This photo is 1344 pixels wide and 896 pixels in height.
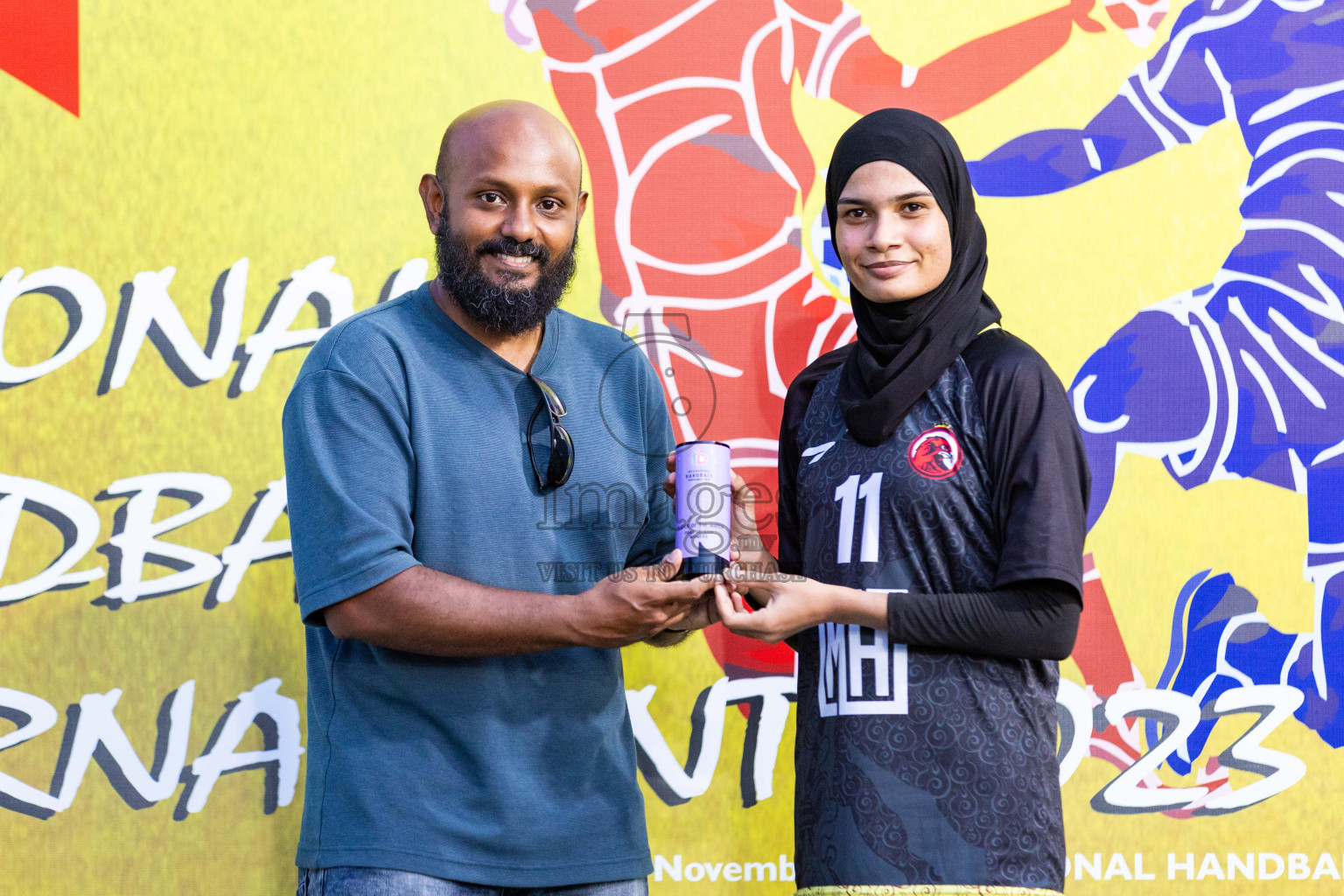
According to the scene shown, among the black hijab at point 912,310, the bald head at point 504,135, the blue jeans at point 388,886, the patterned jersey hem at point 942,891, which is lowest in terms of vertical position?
the patterned jersey hem at point 942,891

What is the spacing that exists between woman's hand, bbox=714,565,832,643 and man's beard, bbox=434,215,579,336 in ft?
1.40

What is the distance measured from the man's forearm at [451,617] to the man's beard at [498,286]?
14.0 inches

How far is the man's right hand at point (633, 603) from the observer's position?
123 centimetres

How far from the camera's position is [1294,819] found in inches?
74.7

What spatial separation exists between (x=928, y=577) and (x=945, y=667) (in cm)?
11

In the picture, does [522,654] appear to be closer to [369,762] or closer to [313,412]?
[369,762]

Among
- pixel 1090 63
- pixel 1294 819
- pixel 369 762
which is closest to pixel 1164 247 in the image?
pixel 1090 63

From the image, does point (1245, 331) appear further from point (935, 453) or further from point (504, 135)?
point (504, 135)

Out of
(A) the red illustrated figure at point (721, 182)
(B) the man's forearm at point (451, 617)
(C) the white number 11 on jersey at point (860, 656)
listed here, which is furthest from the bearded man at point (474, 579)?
(A) the red illustrated figure at point (721, 182)

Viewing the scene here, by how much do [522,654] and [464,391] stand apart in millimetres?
334

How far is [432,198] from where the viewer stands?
5.02 ft

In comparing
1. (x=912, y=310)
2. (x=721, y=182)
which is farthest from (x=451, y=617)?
(x=721, y=182)

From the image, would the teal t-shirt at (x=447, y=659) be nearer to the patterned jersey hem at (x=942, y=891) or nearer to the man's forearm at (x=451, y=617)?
the man's forearm at (x=451, y=617)

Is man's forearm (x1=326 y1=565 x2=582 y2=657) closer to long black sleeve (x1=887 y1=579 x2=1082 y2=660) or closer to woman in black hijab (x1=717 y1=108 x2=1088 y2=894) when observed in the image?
woman in black hijab (x1=717 y1=108 x2=1088 y2=894)
